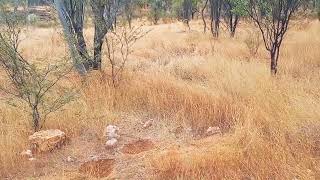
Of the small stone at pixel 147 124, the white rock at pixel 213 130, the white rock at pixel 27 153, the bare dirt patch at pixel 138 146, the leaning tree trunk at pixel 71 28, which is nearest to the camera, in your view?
the white rock at pixel 27 153

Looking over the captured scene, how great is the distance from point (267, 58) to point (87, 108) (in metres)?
5.63

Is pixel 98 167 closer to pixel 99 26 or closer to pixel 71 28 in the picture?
pixel 99 26

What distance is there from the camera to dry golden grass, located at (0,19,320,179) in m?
4.32

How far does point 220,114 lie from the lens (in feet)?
19.2

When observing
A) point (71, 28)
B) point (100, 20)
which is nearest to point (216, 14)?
point (71, 28)

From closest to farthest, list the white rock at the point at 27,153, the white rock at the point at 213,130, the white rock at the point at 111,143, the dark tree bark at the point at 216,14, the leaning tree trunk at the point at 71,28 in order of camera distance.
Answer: the white rock at the point at 27,153 < the white rock at the point at 111,143 < the white rock at the point at 213,130 < the leaning tree trunk at the point at 71,28 < the dark tree bark at the point at 216,14

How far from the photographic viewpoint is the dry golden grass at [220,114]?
4.32 m

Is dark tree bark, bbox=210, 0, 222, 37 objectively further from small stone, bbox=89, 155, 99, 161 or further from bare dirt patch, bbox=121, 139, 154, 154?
small stone, bbox=89, 155, 99, 161

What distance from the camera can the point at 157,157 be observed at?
4.58 metres

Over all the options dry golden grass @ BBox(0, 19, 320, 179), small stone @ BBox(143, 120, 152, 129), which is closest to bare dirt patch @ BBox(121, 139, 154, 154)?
A: small stone @ BBox(143, 120, 152, 129)

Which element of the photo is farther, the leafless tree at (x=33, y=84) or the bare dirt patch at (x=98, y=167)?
the leafless tree at (x=33, y=84)

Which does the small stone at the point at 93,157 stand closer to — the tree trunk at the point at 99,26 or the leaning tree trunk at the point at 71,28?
the leaning tree trunk at the point at 71,28

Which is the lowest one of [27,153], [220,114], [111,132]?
[27,153]

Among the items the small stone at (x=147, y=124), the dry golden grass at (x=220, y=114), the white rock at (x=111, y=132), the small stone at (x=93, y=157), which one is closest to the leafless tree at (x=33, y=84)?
the dry golden grass at (x=220, y=114)
